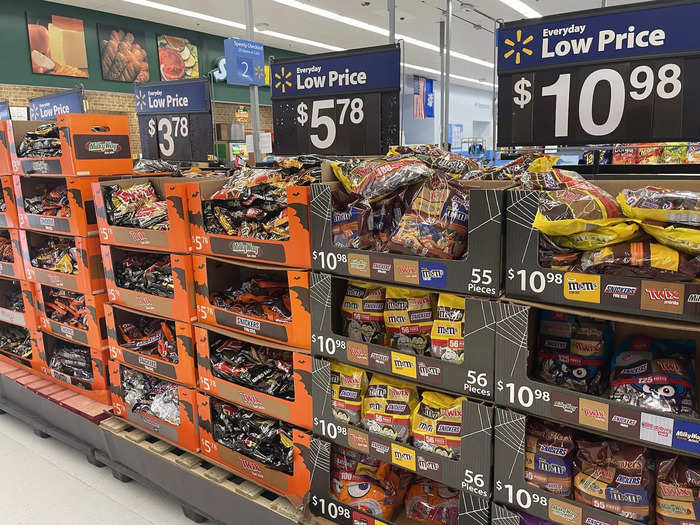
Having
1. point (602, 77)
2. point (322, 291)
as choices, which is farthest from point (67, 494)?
point (602, 77)

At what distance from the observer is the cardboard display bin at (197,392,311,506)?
2.24 metres

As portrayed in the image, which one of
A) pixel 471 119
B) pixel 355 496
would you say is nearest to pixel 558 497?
pixel 355 496

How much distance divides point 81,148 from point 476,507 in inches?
110

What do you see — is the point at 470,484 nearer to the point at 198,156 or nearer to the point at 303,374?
the point at 303,374

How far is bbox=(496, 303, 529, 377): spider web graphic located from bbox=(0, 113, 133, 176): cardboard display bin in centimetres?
258

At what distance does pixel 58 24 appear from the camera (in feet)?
31.9

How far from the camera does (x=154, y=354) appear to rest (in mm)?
2934

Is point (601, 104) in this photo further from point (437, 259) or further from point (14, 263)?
point (14, 263)

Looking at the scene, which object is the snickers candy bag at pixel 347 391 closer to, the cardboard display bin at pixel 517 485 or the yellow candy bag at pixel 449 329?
the yellow candy bag at pixel 449 329

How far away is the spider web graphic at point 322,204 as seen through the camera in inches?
76.3

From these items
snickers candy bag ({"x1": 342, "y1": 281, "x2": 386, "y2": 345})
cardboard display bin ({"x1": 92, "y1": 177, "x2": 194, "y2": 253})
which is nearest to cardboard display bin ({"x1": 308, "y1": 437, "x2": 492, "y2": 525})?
snickers candy bag ({"x1": 342, "y1": 281, "x2": 386, "y2": 345})

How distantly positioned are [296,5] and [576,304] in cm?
993

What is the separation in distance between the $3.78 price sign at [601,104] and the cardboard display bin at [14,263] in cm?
325

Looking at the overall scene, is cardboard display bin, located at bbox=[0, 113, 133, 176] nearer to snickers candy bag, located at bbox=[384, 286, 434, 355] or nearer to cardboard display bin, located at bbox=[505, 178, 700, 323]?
snickers candy bag, located at bbox=[384, 286, 434, 355]
